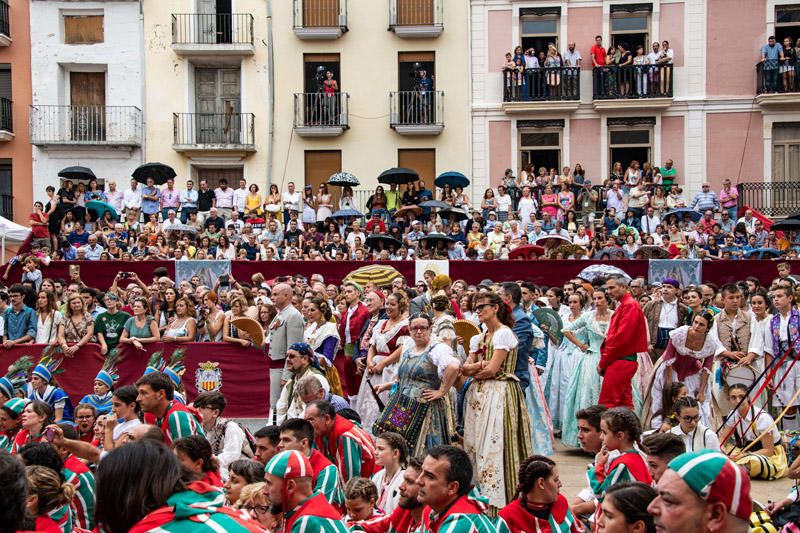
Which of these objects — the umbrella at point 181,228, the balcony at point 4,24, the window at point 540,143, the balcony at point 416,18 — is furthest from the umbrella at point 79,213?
the window at point 540,143

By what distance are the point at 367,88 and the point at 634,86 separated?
797cm

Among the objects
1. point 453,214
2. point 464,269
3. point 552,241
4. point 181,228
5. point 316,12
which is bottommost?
point 464,269

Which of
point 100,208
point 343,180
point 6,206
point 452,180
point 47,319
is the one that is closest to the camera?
point 47,319

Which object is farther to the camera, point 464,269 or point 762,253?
point 762,253

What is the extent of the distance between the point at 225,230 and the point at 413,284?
6.49 metres

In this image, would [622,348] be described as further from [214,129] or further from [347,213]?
[214,129]

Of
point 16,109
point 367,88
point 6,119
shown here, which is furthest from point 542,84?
point 6,119

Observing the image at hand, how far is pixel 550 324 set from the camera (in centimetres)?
1312

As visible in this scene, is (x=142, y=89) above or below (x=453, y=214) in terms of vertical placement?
above

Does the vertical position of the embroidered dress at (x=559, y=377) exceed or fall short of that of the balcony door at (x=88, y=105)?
it falls short

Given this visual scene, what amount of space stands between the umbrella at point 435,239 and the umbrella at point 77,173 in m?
11.4

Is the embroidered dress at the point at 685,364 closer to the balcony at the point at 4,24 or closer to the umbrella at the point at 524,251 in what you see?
the umbrella at the point at 524,251

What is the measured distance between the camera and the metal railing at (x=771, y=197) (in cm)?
2875

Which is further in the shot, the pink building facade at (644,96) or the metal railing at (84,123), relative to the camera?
the metal railing at (84,123)
